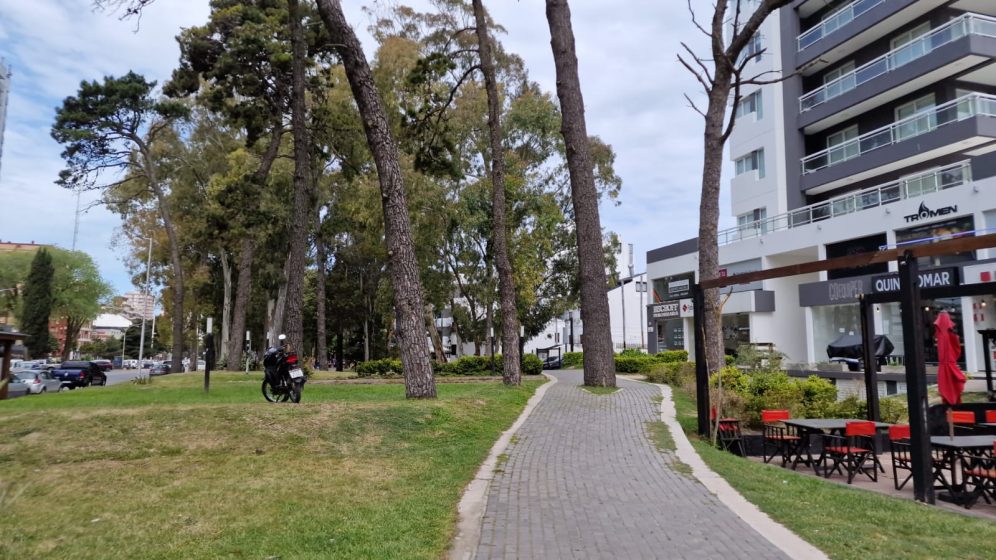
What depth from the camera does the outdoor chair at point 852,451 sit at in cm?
880

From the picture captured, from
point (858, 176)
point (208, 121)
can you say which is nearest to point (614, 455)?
point (858, 176)

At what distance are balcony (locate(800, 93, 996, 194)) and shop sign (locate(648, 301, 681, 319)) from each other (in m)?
9.27

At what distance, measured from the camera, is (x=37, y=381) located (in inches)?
1152

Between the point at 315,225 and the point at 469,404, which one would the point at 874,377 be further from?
the point at 315,225

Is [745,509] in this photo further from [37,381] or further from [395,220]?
[37,381]

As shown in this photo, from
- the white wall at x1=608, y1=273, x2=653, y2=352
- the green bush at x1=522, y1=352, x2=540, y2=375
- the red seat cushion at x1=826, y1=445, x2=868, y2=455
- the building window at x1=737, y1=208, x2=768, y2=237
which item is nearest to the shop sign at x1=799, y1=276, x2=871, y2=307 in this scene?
the building window at x1=737, y1=208, x2=768, y2=237

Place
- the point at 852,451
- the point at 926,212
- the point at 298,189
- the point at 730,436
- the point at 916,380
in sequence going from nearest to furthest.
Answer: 1. the point at 916,380
2. the point at 852,451
3. the point at 730,436
4. the point at 298,189
5. the point at 926,212

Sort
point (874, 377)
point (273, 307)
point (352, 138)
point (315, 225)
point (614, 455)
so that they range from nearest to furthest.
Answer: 1. point (614, 455)
2. point (874, 377)
3. point (352, 138)
4. point (315, 225)
5. point (273, 307)

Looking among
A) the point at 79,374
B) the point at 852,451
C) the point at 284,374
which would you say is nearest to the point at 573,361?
the point at 79,374

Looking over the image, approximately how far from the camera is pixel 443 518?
548cm

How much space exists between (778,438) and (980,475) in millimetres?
3002

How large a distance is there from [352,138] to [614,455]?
2379 cm

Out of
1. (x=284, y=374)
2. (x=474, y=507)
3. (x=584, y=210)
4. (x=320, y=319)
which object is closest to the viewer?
(x=474, y=507)

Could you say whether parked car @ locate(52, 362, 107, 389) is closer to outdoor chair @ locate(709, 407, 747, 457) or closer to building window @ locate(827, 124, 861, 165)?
outdoor chair @ locate(709, 407, 747, 457)
